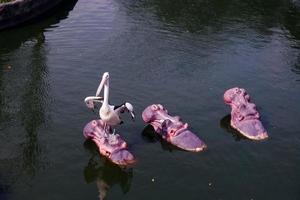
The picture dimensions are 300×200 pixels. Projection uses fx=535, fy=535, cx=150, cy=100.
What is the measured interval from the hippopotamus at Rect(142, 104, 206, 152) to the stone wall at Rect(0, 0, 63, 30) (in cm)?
1540

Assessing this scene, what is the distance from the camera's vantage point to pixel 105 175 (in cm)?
1955

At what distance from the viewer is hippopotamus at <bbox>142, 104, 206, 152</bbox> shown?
824 inches

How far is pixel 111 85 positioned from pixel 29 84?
13.2ft

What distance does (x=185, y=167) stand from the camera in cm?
1989

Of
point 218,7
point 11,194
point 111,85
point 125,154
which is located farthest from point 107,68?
point 218,7

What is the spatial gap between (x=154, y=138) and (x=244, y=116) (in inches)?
158

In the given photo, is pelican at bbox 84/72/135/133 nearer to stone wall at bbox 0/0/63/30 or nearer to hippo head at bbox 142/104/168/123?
hippo head at bbox 142/104/168/123

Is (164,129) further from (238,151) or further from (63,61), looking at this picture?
(63,61)

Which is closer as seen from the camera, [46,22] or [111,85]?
[111,85]

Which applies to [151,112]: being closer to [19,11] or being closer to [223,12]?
[19,11]

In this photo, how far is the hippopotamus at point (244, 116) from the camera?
22125mm

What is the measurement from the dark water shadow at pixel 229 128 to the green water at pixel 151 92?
8cm

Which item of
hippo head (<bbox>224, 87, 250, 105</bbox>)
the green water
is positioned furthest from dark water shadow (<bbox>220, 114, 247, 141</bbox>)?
hippo head (<bbox>224, 87, 250, 105</bbox>)

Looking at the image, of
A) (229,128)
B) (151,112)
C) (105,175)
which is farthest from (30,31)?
(105,175)
